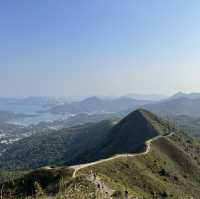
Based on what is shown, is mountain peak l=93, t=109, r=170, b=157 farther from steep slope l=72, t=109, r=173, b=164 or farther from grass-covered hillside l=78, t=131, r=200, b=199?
grass-covered hillside l=78, t=131, r=200, b=199

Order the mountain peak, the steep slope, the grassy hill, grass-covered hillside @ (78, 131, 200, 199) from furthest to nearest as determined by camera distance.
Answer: the mountain peak < the steep slope < grass-covered hillside @ (78, 131, 200, 199) < the grassy hill

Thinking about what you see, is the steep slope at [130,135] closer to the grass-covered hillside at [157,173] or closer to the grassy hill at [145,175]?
the grass-covered hillside at [157,173]

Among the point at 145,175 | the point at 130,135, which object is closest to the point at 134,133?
Answer: the point at 130,135

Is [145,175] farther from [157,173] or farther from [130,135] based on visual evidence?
[130,135]

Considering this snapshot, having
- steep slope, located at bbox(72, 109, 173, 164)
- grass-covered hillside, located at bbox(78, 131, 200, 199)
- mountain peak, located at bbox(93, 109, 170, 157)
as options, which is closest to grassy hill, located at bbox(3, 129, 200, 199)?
grass-covered hillside, located at bbox(78, 131, 200, 199)

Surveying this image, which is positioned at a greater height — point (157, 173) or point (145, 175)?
point (145, 175)

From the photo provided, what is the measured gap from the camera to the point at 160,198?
54.0 m

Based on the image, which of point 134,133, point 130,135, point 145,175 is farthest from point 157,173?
point 130,135

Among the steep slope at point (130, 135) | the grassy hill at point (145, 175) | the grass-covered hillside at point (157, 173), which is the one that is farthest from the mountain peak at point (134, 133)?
the grassy hill at point (145, 175)

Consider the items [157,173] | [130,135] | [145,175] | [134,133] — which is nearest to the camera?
[145,175]

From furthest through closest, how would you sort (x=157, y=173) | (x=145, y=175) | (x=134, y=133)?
(x=134, y=133) < (x=157, y=173) < (x=145, y=175)

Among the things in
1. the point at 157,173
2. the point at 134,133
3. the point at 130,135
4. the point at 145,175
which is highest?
the point at 145,175

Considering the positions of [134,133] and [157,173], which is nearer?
[157,173]

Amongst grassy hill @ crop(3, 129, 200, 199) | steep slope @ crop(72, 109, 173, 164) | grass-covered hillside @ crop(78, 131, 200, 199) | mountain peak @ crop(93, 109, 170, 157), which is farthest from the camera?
mountain peak @ crop(93, 109, 170, 157)
